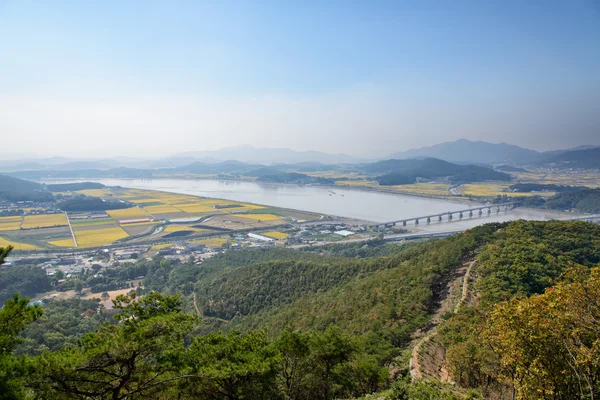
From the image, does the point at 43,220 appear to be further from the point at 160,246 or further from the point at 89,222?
the point at 160,246

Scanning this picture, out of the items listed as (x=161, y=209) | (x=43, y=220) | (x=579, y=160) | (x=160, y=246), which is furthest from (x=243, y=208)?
(x=579, y=160)

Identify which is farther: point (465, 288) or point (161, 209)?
point (161, 209)

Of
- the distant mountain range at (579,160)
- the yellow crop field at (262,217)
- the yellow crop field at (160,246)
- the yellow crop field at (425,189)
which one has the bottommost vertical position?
the yellow crop field at (160,246)

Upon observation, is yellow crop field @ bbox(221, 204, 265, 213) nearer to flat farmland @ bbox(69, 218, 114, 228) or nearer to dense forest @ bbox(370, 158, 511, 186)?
flat farmland @ bbox(69, 218, 114, 228)

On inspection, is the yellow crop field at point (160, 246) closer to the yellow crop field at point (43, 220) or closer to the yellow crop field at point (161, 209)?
the yellow crop field at point (161, 209)

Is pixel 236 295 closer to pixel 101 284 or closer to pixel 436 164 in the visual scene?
pixel 101 284

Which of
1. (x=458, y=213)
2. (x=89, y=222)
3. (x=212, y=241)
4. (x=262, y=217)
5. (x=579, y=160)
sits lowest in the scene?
(x=212, y=241)

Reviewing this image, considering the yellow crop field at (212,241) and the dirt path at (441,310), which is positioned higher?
the dirt path at (441,310)

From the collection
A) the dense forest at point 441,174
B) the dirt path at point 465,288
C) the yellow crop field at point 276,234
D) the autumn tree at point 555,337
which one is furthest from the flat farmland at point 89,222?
the dense forest at point 441,174
